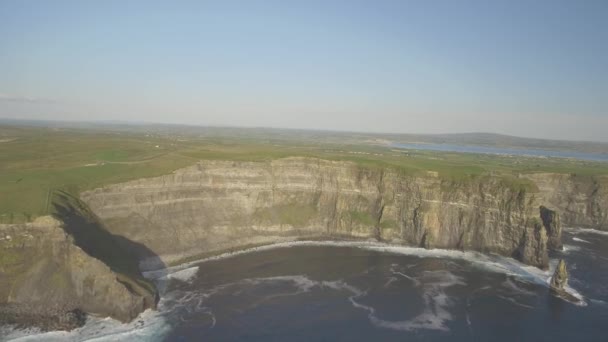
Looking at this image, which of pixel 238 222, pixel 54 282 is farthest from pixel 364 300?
pixel 54 282

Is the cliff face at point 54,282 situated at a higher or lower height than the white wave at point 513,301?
higher

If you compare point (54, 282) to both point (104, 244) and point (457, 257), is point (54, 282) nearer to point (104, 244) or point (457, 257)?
point (104, 244)

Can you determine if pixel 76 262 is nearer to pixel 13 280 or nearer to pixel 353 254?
pixel 13 280

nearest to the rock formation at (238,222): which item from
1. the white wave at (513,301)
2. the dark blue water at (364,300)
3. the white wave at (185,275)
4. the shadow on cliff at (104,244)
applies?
the shadow on cliff at (104,244)

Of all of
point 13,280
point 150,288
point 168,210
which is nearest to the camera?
point 13,280

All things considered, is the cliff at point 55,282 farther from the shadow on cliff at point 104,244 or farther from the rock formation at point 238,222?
the shadow on cliff at point 104,244

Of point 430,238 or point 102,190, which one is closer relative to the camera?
point 102,190

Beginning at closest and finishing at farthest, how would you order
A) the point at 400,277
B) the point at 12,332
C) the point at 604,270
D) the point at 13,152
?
the point at 12,332 → the point at 400,277 → the point at 604,270 → the point at 13,152

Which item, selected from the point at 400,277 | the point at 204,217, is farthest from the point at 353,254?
the point at 204,217
